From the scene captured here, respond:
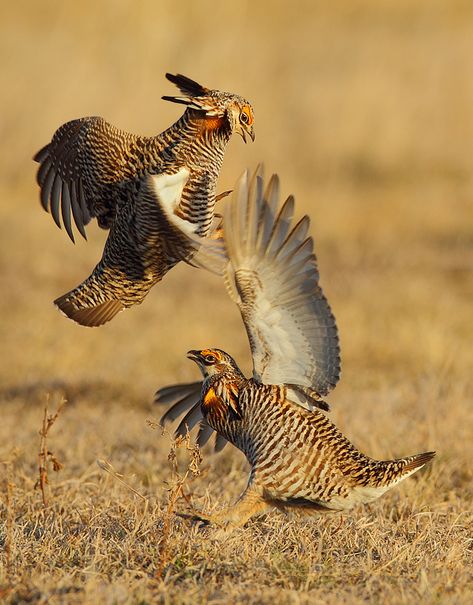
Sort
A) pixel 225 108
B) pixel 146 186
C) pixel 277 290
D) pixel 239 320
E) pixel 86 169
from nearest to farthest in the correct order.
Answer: pixel 277 290 < pixel 146 186 < pixel 225 108 < pixel 86 169 < pixel 239 320

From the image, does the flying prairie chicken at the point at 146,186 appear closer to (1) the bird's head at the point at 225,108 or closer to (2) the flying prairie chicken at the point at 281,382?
(1) the bird's head at the point at 225,108

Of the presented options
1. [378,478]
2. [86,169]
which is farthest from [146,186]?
[378,478]

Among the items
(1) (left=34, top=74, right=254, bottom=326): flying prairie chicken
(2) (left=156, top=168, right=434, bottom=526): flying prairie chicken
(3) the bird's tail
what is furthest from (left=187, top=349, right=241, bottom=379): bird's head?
(3) the bird's tail

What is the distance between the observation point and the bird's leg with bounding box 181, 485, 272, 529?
11.6 ft

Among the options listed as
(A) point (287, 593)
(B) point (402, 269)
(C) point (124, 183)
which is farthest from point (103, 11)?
(A) point (287, 593)

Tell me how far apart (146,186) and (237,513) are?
1.14 metres

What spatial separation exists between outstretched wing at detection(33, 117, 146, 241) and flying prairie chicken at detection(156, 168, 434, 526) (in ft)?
2.31

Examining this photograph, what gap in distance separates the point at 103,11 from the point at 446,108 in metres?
5.18

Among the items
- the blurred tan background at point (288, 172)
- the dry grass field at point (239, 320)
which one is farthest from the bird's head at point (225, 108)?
the blurred tan background at point (288, 172)

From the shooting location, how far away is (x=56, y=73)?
13.9 m

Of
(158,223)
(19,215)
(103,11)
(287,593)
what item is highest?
(103,11)

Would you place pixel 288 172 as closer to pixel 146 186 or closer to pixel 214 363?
pixel 214 363

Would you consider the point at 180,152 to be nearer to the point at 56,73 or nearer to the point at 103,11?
the point at 56,73

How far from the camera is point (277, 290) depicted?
351 centimetres
